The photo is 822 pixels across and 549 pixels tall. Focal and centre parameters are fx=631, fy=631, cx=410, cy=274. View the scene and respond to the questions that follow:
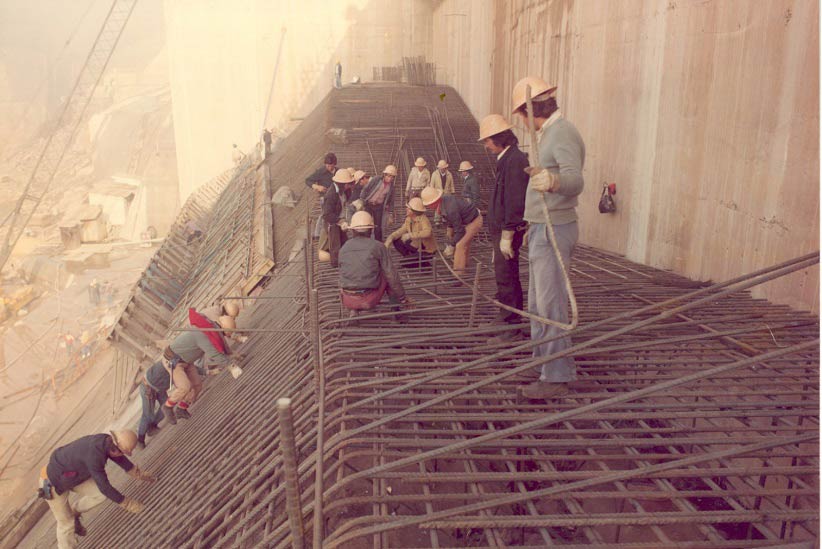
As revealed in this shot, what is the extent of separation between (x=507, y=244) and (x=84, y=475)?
506 cm

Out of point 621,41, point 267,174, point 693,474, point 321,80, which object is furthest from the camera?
point 321,80

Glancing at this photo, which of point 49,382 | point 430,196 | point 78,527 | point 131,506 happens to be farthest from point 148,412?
point 49,382

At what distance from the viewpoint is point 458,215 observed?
26.0ft

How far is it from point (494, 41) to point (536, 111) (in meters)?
14.2

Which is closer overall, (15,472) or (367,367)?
(367,367)

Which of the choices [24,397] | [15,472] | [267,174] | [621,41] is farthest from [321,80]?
[621,41]

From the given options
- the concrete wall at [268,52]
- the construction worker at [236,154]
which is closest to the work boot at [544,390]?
the construction worker at [236,154]

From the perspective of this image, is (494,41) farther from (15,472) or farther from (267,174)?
(15,472)

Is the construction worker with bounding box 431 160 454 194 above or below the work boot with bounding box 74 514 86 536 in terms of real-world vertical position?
above

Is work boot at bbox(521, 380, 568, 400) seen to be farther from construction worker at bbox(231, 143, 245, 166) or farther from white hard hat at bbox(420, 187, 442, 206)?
construction worker at bbox(231, 143, 245, 166)

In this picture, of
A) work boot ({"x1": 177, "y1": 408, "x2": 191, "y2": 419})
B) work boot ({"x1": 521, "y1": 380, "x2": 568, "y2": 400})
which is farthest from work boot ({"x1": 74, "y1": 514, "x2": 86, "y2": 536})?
work boot ({"x1": 521, "y1": 380, "x2": 568, "y2": 400})

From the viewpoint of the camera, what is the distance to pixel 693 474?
10.3 ft

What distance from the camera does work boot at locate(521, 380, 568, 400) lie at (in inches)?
165

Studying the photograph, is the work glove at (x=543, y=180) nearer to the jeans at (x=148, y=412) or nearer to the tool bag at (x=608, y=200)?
the tool bag at (x=608, y=200)
